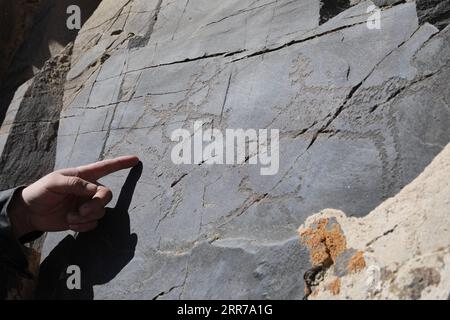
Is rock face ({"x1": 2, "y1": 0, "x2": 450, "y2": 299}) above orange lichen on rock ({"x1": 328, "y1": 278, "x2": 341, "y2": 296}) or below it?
above

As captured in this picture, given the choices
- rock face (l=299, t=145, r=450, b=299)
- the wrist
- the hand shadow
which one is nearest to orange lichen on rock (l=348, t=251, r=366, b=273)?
rock face (l=299, t=145, r=450, b=299)

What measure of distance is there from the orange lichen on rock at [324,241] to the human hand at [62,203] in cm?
83

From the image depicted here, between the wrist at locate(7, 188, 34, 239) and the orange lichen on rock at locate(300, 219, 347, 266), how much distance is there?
3.47 ft

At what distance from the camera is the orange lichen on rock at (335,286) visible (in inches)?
60.1

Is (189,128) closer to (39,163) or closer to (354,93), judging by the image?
(354,93)

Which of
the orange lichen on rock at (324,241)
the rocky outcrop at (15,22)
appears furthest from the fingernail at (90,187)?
the rocky outcrop at (15,22)

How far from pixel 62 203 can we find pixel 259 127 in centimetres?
78

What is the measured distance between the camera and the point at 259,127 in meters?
2.03

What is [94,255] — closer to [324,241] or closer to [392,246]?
[324,241]

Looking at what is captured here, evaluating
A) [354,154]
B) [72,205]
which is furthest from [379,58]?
[72,205]

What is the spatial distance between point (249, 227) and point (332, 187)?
29 cm

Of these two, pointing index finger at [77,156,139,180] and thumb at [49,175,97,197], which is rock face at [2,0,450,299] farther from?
thumb at [49,175,97,197]

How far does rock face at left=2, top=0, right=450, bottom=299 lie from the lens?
1701 mm
